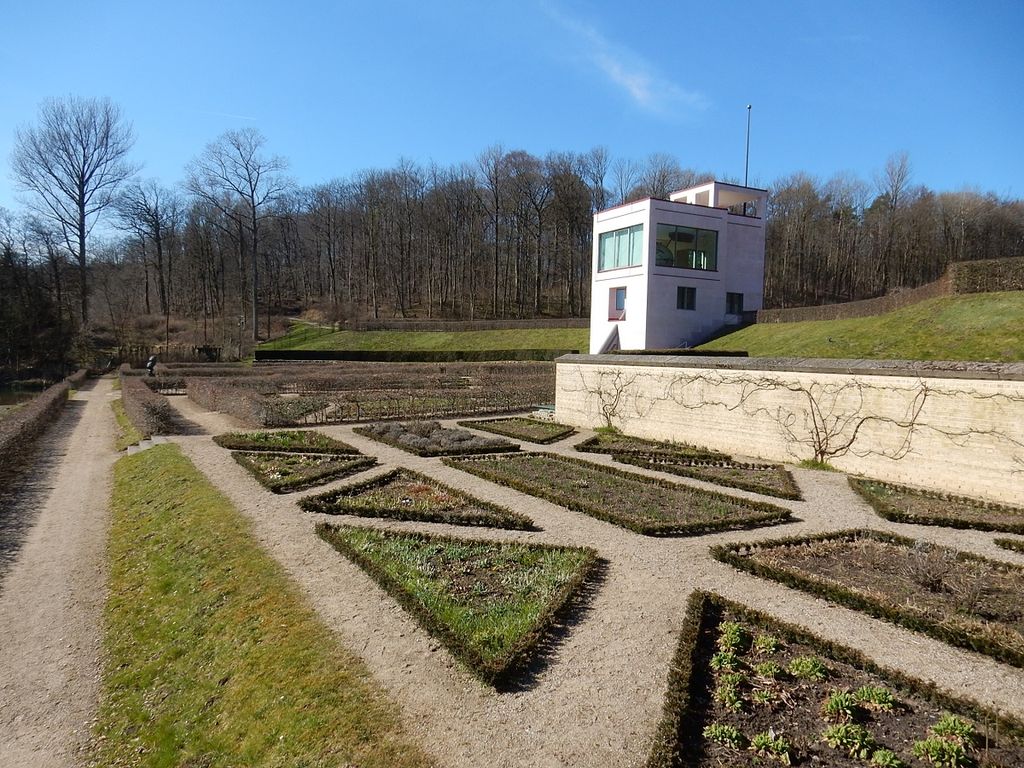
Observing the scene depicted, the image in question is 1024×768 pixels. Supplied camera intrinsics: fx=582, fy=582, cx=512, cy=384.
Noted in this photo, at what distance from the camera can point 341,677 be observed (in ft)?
17.4

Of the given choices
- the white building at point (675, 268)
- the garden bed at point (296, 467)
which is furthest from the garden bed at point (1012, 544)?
the white building at point (675, 268)

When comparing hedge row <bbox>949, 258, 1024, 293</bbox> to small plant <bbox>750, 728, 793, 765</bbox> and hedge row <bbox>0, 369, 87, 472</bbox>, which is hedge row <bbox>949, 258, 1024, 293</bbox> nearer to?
small plant <bbox>750, 728, 793, 765</bbox>

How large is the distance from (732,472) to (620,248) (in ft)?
67.8

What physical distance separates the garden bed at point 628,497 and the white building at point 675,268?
17876 millimetres

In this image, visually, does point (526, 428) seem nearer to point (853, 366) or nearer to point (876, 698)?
point (853, 366)

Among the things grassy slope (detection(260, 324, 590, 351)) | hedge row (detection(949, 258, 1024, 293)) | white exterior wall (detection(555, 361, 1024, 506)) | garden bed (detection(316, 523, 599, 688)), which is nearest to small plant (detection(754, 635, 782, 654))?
garden bed (detection(316, 523, 599, 688))

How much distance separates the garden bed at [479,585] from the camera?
5.60 metres

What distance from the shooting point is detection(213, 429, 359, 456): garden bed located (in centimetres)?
1529

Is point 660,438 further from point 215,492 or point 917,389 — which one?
point 215,492

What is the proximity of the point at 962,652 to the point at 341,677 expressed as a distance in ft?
19.3

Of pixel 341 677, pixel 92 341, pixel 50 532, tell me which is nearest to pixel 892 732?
pixel 341 677

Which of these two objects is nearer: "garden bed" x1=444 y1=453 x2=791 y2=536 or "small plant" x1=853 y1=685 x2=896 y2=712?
"small plant" x1=853 y1=685 x2=896 y2=712

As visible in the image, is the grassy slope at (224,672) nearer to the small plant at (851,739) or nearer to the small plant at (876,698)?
the small plant at (851,739)

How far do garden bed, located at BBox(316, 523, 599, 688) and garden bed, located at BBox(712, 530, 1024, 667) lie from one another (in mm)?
2570
